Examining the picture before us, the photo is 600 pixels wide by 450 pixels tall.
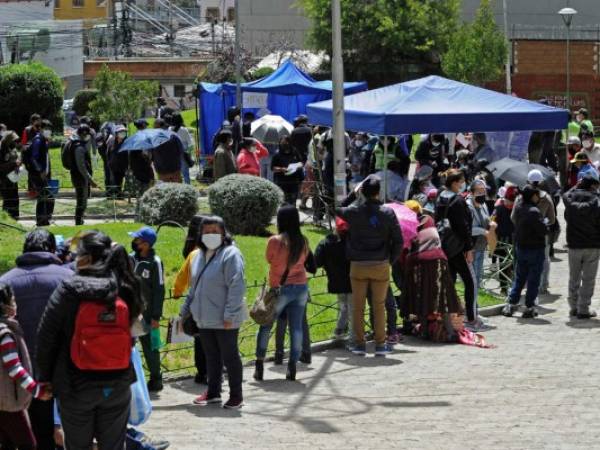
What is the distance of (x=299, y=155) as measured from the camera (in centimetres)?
2122

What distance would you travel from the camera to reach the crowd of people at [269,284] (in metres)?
6.90

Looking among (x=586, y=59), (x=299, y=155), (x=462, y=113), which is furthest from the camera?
(x=586, y=59)

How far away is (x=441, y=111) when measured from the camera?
16.7m

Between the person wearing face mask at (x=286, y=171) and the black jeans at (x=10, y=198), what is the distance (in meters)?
4.27

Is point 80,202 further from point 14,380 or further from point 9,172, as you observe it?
point 14,380

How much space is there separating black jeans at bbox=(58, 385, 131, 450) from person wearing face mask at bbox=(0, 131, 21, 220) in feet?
43.6

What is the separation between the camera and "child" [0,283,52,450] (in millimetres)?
7391

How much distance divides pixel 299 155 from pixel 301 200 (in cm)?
96

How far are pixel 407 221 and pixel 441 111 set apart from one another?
15.6 ft

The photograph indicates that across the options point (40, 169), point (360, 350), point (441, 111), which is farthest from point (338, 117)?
point (40, 169)

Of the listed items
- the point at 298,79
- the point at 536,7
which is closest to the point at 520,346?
the point at 298,79

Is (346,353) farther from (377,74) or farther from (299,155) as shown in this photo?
(377,74)

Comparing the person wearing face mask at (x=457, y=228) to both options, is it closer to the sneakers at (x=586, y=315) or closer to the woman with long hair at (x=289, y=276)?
the sneakers at (x=586, y=315)

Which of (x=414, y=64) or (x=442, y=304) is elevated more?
(x=414, y=64)
